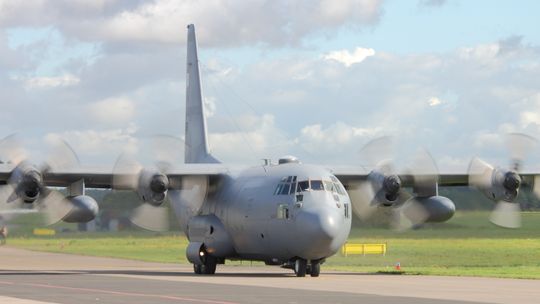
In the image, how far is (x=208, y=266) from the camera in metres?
40.5

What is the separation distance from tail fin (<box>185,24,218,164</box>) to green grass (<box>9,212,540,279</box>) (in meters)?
7.69

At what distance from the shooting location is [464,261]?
53.8 meters

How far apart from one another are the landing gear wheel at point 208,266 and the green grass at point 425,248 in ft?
23.3

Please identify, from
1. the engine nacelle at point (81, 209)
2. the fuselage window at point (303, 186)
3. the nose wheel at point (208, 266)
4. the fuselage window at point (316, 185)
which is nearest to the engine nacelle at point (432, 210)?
the fuselage window at point (316, 185)

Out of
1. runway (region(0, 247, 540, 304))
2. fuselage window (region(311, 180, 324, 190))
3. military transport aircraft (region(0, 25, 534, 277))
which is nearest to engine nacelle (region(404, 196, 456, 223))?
military transport aircraft (region(0, 25, 534, 277))

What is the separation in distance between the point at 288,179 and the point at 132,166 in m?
6.74

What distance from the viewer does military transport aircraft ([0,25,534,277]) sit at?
35.9m

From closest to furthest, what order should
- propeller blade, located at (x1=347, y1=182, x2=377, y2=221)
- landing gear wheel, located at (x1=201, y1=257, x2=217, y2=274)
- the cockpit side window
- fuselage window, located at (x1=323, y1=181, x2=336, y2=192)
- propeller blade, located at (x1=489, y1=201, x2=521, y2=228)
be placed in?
fuselage window, located at (x1=323, y1=181, x2=336, y2=192)
the cockpit side window
landing gear wheel, located at (x1=201, y1=257, x2=217, y2=274)
propeller blade, located at (x1=489, y1=201, x2=521, y2=228)
propeller blade, located at (x1=347, y1=182, x2=377, y2=221)

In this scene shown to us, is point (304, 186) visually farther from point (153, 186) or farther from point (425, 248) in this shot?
point (425, 248)

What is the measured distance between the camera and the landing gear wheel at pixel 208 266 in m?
40.5

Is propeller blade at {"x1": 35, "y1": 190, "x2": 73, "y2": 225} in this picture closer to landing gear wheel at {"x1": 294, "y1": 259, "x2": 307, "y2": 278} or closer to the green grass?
landing gear wheel at {"x1": 294, "y1": 259, "x2": 307, "y2": 278}

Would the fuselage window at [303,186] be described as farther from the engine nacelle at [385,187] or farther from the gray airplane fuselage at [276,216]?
the engine nacelle at [385,187]

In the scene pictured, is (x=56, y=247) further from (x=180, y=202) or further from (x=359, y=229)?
(x=180, y=202)

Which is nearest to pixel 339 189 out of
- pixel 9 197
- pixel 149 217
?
pixel 149 217
